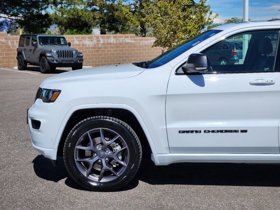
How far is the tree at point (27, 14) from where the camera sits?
1243 inches

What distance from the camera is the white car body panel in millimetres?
4238

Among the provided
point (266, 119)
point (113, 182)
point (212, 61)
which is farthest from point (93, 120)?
point (266, 119)

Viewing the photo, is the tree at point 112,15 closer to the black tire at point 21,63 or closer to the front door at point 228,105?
the black tire at point 21,63

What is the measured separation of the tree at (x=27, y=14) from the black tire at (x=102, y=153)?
1140 inches

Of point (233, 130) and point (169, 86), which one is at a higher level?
point (169, 86)

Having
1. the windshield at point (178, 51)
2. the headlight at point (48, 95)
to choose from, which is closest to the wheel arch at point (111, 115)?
the headlight at point (48, 95)

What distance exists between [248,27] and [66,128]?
2184mm

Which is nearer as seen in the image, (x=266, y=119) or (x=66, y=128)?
(x=266, y=119)

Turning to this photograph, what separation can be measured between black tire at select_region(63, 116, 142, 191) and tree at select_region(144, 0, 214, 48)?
53.2 feet

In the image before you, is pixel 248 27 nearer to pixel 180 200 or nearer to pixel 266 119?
pixel 266 119

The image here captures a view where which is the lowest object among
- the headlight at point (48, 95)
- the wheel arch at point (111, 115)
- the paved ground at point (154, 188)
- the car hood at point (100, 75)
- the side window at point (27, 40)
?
the paved ground at point (154, 188)

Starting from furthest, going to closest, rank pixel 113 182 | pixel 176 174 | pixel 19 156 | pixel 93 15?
1. pixel 93 15
2. pixel 19 156
3. pixel 176 174
4. pixel 113 182

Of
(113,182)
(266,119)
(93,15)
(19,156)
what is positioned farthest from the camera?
(93,15)

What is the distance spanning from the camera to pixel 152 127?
14.4 ft
